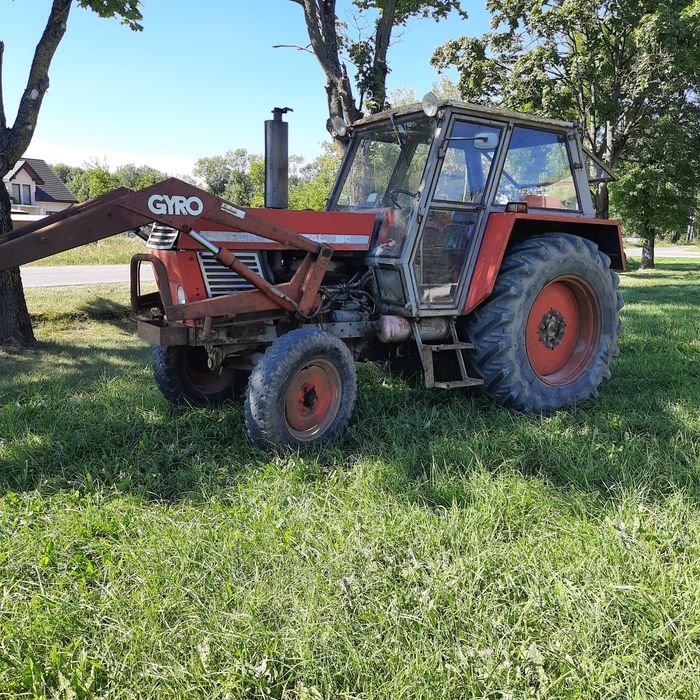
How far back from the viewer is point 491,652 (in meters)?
1.93

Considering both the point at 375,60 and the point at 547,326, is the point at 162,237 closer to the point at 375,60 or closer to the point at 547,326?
the point at 547,326

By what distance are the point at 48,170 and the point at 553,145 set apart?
46104 mm

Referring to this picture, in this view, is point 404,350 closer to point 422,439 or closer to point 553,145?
point 422,439

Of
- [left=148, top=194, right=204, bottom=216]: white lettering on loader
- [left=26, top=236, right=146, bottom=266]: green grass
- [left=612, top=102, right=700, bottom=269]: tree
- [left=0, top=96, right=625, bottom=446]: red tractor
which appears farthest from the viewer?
[left=26, top=236, right=146, bottom=266]: green grass

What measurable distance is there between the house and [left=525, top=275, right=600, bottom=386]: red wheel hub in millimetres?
38902

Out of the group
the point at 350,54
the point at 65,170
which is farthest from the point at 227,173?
the point at 350,54

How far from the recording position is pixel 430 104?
12.7ft

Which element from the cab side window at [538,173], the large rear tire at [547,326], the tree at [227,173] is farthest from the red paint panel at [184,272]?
the tree at [227,173]

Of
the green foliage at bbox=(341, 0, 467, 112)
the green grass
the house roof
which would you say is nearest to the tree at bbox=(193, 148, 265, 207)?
the house roof

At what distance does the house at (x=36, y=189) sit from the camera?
126 ft

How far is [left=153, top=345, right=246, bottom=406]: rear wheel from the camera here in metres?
4.34

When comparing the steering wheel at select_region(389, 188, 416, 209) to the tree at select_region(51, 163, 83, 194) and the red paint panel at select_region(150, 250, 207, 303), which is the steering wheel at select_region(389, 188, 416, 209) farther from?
the tree at select_region(51, 163, 83, 194)

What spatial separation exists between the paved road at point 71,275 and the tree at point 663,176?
13683 mm

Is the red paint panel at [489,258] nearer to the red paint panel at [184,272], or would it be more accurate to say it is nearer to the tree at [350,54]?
the red paint panel at [184,272]
